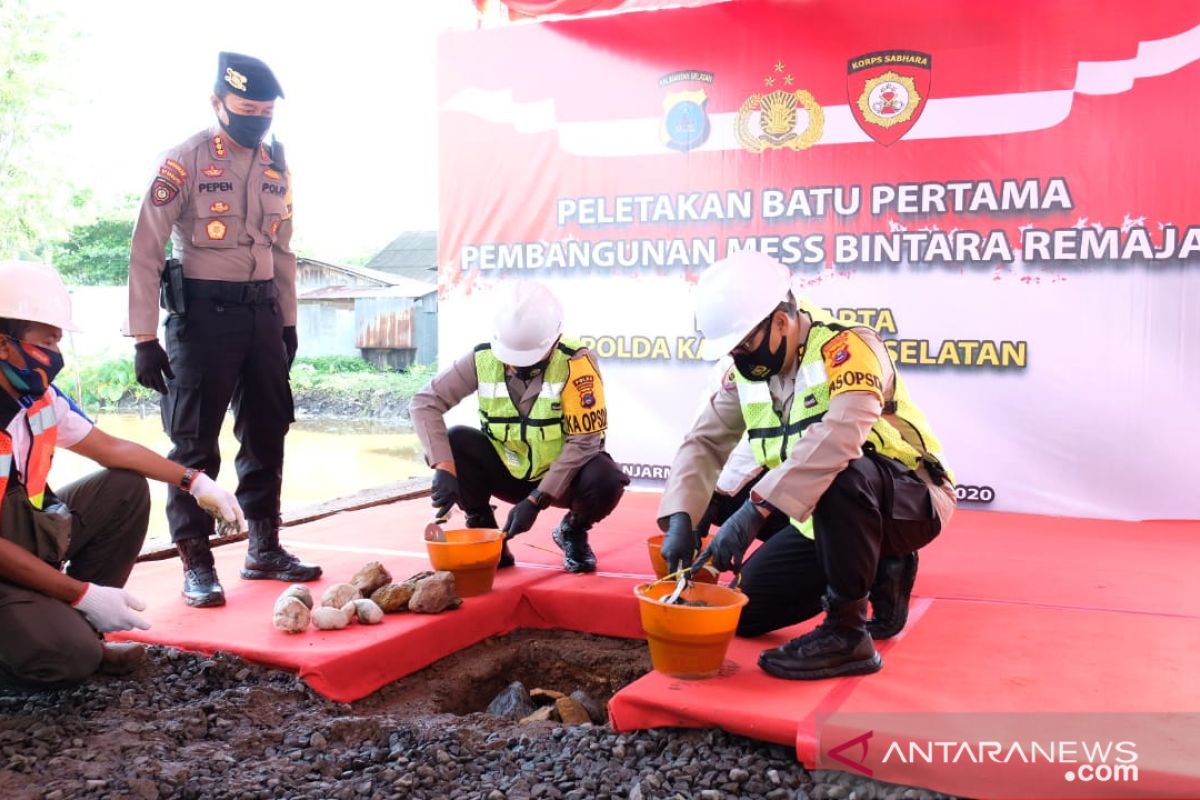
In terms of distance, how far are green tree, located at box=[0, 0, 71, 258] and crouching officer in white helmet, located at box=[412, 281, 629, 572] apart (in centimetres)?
1259

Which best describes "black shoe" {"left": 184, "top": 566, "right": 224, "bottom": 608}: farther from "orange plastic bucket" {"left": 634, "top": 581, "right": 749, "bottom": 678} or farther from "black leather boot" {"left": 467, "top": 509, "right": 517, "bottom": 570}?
"orange plastic bucket" {"left": 634, "top": 581, "right": 749, "bottom": 678}

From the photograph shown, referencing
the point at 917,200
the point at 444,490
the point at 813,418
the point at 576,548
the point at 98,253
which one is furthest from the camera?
the point at 98,253

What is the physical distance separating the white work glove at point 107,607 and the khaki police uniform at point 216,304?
1.90 feet

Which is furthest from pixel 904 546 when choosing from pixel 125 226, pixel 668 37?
pixel 125 226

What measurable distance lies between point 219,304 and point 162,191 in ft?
1.21

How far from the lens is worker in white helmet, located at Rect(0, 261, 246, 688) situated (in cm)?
227

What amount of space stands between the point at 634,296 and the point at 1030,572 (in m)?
2.48

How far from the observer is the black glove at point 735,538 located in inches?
88.8

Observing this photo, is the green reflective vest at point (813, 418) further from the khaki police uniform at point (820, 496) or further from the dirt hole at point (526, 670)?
the dirt hole at point (526, 670)

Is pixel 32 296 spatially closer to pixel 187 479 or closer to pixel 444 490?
pixel 187 479

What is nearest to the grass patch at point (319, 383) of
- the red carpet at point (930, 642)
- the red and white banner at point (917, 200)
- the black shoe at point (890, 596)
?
the red and white banner at point (917, 200)

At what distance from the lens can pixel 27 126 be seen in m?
13.8

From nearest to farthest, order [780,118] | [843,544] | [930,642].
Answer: [843,544]
[930,642]
[780,118]

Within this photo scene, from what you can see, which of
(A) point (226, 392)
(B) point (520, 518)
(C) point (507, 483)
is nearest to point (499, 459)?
(C) point (507, 483)
